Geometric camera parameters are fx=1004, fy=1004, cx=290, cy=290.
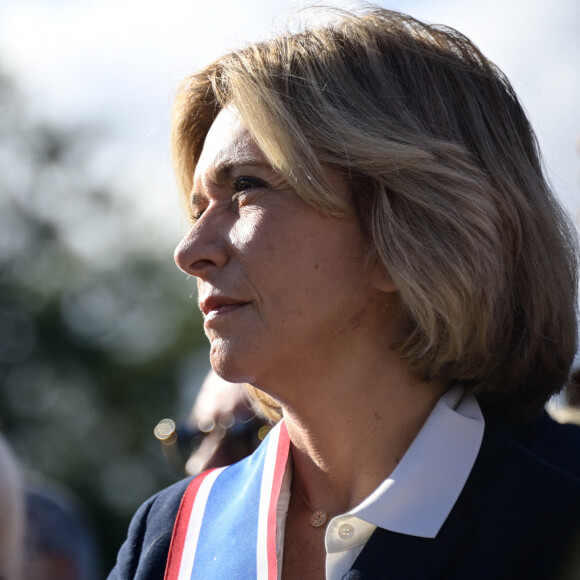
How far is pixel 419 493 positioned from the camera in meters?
2.63

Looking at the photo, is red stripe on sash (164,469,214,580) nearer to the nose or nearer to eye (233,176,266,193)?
the nose

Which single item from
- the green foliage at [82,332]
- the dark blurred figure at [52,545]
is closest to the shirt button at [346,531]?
the dark blurred figure at [52,545]

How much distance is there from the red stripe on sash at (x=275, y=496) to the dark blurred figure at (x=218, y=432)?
82 centimetres

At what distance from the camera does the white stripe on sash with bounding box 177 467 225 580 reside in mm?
2951

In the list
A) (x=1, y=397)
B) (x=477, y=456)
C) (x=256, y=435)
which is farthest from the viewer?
(x=1, y=397)

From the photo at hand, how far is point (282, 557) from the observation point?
283 centimetres

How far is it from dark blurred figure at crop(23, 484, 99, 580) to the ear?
1077mm

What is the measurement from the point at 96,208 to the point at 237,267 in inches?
878

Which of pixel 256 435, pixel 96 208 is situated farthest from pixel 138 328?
pixel 256 435

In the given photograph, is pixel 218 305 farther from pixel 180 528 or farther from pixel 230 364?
pixel 180 528

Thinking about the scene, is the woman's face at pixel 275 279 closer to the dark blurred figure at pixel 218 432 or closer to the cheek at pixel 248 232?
the cheek at pixel 248 232

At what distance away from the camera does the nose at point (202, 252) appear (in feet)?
9.12

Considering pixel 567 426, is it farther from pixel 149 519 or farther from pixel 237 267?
pixel 149 519

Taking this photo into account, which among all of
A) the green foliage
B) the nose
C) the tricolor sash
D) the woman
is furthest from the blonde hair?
the green foliage
